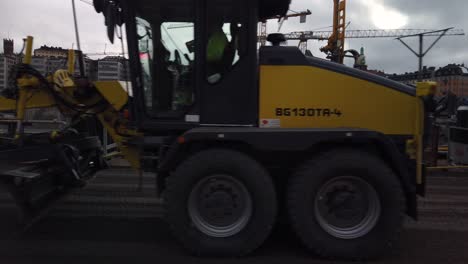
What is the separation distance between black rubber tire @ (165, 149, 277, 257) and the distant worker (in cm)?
99

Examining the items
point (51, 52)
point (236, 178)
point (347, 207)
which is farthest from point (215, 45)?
point (51, 52)

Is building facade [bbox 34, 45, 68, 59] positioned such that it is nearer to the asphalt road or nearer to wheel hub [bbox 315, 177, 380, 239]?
the asphalt road

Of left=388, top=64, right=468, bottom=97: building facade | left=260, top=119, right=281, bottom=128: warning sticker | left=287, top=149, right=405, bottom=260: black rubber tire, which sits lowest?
left=287, top=149, right=405, bottom=260: black rubber tire

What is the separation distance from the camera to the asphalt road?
4.88 m

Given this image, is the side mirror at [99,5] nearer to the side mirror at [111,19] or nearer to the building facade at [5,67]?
the side mirror at [111,19]

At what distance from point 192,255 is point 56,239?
1720mm

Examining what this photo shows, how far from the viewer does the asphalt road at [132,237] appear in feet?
16.0

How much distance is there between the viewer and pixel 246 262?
4738mm

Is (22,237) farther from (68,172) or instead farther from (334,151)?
(334,151)

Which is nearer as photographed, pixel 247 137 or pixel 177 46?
pixel 247 137

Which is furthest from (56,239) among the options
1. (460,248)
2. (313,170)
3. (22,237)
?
(460,248)

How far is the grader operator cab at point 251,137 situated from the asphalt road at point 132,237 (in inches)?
13.8

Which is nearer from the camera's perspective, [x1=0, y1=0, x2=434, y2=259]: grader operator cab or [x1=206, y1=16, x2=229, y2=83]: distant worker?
[x1=0, y1=0, x2=434, y2=259]: grader operator cab

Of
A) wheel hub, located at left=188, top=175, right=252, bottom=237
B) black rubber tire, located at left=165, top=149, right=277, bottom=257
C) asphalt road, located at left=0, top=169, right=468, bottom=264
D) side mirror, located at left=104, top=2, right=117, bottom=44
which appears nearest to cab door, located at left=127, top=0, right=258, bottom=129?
side mirror, located at left=104, top=2, right=117, bottom=44
